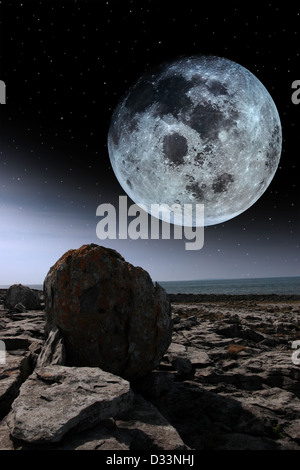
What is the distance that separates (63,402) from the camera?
4.39 m

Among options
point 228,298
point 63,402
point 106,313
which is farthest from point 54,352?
point 228,298

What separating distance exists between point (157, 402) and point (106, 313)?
7.42 feet

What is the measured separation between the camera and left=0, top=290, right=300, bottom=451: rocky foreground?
4023mm

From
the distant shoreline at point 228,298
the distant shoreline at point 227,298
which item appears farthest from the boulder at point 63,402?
the distant shoreline at point 227,298

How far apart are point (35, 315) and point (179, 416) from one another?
1107 centimetres

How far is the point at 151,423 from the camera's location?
4.83 meters

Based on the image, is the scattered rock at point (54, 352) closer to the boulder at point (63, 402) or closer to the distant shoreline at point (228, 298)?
the boulder at point (63, 402)

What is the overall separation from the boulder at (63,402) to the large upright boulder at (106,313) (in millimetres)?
1130

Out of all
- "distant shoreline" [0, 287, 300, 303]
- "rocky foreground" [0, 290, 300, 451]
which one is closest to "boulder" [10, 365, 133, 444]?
"rocky foreground" [0, 290, 300, 451]

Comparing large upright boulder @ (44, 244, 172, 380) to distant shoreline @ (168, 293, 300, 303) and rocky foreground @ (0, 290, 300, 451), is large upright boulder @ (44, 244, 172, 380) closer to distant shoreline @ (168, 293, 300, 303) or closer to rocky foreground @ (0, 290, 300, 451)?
rocky foreground @ (0, 290, 300, 451)

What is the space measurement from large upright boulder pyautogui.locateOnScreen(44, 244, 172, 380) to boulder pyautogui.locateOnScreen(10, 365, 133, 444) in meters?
1.13

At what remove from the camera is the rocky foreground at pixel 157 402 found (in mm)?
4023
